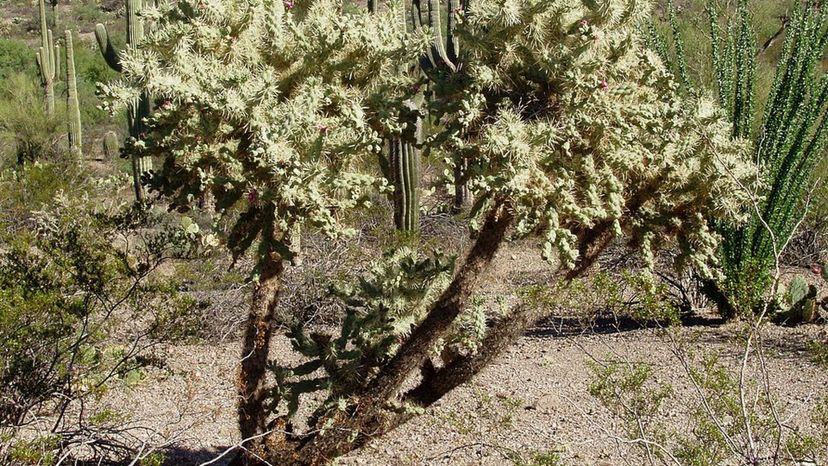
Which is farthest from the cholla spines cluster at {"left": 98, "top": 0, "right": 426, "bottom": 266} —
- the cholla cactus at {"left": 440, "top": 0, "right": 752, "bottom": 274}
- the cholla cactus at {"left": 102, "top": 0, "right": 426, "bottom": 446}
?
the cholla cactus at {"left": 440, "top": 0, "right": 752, "bottom": 274}

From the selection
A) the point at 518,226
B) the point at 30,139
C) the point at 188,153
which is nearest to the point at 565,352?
the point at 518,226

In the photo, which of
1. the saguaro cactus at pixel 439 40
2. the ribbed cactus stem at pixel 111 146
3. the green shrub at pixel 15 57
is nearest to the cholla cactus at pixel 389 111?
the saguaro cactus at pixel 439 40

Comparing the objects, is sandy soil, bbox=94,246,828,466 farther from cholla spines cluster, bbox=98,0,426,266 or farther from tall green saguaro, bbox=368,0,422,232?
tall green saguaro, bbox=368,0,422,232

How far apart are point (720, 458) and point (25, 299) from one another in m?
3.70

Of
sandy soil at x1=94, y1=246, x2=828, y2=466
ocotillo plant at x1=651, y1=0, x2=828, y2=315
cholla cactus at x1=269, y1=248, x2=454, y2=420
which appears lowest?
sandy soil at x1=94, y1=246, x2=828, y2=466

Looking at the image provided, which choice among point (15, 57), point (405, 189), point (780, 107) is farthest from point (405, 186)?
point (15, 57)

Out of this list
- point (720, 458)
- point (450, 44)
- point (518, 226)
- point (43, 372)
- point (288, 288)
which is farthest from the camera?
point (450, 44)

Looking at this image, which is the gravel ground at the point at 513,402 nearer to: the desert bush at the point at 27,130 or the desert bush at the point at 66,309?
the desert bush at the point at 66,309

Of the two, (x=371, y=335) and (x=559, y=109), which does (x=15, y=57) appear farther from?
(x=559, y=109)

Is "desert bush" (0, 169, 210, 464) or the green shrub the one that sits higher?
the green shrub

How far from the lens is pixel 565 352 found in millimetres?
7375

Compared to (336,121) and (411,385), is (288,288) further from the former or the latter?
(336,121)

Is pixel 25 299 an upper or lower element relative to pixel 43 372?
upper

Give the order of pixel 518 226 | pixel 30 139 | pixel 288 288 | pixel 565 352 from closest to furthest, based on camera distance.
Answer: pixel 518 226
pixel 565 352
pixel 288 288
pixel 30 139
